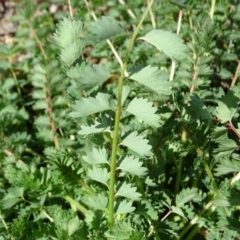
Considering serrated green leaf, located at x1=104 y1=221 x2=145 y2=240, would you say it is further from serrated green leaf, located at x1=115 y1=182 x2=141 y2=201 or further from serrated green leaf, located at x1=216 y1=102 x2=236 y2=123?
serrated green leaf, located at x1=216 y1=102 x2=236 y2=123

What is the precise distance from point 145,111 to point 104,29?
20cm

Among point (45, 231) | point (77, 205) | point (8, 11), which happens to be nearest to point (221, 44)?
point (77, 205)

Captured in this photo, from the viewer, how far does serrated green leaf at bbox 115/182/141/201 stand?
0.95m

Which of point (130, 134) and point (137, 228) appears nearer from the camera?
point (130, 134)

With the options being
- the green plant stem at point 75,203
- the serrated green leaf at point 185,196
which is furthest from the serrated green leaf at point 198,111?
the green plant stem at point 75,203

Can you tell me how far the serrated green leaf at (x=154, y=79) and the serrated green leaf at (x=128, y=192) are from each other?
301 millimetres

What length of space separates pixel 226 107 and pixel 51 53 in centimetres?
95

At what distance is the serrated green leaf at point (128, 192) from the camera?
95 cm

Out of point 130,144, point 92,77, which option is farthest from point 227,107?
point 92,77

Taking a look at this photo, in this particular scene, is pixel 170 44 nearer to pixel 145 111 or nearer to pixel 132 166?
pixel 145 111

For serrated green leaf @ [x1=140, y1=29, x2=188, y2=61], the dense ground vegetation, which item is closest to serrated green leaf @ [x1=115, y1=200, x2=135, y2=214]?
the dense ground vegetation

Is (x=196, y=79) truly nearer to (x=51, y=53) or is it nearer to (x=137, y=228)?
(x=137, y=228)

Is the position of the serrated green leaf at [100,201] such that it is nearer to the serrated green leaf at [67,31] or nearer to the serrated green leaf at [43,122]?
the serrated green leaf at [67,31]

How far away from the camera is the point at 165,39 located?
0.71 metres
